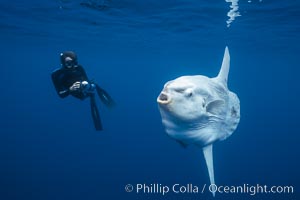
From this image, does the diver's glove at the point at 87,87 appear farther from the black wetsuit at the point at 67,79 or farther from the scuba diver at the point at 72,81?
the black wetsuit at the point at 67,79

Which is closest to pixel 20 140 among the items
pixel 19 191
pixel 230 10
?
pixel 19 191

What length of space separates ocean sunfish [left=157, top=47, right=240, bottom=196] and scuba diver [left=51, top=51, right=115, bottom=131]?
3208mm

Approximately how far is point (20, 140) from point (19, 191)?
1189cm

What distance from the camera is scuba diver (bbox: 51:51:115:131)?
21.4 ft

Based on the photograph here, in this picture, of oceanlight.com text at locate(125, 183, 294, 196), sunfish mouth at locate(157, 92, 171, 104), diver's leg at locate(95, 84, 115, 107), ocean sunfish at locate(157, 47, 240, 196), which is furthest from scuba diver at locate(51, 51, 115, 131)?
oceanlight.com text at locate(125, 183, 294, 196)

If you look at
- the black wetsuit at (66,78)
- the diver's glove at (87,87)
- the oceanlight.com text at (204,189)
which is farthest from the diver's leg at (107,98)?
the oceanlight.com text at (204,189)

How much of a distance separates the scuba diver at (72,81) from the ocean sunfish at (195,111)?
321cm

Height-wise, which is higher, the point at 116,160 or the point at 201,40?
the point at 201,40

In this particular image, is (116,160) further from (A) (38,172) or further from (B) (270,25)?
(B) (270,25)

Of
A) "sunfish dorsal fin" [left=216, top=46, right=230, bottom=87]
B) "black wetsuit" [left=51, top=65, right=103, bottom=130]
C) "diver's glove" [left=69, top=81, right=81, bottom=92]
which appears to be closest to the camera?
"sunfish dorsal fin" [left=216, top=46, right=230, bottom=87]

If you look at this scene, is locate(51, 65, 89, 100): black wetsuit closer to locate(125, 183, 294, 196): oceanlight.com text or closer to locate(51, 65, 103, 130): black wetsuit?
locate(51, 65, 103, 130): black wetsuit

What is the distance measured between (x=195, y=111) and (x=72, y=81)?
4274 mm

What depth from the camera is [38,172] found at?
2112 centimetres

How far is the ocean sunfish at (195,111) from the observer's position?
9.74ft
